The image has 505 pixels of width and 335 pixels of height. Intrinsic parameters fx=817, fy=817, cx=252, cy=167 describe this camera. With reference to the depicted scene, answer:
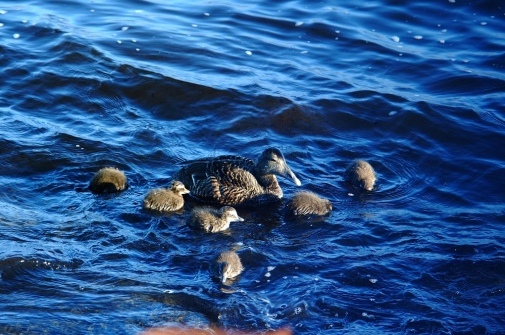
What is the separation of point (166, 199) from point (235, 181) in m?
0.99

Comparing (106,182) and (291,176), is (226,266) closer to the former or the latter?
(291,176)

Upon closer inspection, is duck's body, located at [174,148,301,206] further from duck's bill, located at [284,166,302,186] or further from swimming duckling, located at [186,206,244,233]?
swimming duckling, located at [186,206,244,233]

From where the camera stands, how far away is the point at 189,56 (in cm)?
1462

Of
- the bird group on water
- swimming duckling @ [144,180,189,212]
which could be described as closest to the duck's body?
the bird group on water

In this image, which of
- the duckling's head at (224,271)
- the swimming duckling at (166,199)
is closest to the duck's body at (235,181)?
the swimming duckling at (166,199)

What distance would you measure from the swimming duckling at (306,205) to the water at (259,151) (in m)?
0.15

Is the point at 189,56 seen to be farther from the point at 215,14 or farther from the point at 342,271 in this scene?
the point at 342,271

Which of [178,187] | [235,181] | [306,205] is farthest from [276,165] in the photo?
[178,187]

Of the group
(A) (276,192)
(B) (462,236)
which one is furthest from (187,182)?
(B) (462,236)

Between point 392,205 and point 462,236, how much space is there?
106 cm

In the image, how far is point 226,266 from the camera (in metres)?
8.13

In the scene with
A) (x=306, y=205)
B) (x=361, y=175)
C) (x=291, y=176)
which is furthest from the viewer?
(x=361, y=175)

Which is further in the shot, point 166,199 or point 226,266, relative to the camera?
point 166,199

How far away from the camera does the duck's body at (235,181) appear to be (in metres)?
10.1
